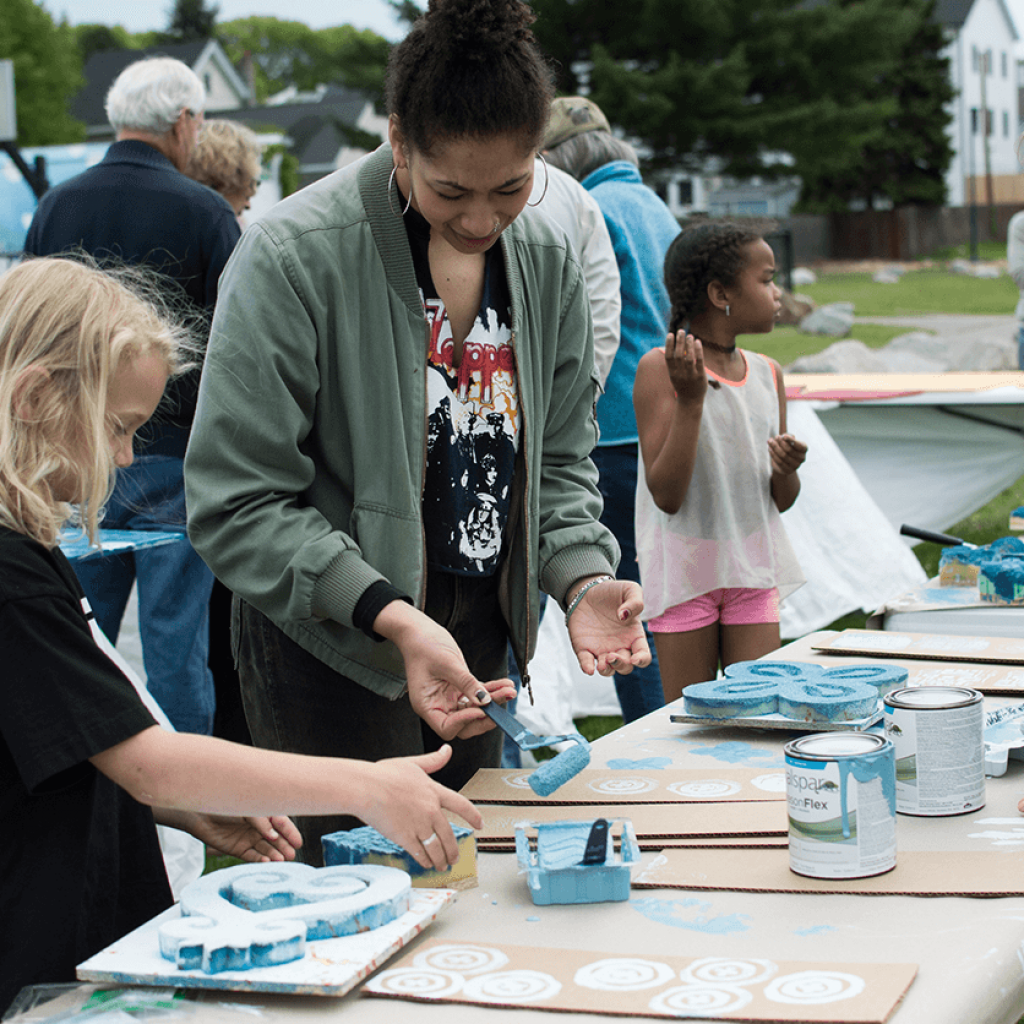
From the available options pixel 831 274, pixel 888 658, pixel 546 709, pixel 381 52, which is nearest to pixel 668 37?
pixel 381 52

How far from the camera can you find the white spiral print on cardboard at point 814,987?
3.23 feet

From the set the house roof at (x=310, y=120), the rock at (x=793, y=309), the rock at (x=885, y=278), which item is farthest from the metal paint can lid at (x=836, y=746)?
the house roof at (x=310, y=120)

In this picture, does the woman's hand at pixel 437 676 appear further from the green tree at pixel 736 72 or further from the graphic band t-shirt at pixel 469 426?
the green tree at pixel 736 72

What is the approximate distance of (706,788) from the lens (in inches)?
59.9

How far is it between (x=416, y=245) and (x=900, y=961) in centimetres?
104

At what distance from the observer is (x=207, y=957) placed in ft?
3.45

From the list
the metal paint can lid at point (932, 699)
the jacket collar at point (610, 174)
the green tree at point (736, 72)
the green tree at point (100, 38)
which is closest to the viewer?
the metal paint can lid at point (932, 699)

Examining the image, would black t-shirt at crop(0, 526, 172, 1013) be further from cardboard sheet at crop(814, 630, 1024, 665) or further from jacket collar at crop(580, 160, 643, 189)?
jacket collar at crop(580, 160, 643, 189)

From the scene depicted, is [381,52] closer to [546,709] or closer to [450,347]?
[546,709]

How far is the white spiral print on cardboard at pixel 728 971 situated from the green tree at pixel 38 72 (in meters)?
35.5

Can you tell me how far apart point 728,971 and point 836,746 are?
0.27 m

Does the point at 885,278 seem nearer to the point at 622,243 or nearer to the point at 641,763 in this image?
the point at 622,243

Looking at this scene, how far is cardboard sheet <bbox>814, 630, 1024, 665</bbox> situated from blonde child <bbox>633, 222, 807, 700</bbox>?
1.60 feet

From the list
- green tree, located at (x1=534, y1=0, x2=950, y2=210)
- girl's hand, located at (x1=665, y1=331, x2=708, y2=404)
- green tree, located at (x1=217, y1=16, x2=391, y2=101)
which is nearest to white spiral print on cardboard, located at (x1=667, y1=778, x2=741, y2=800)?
girl's hand, located at (x1=665, y1=331, x2=708, y2=404)
